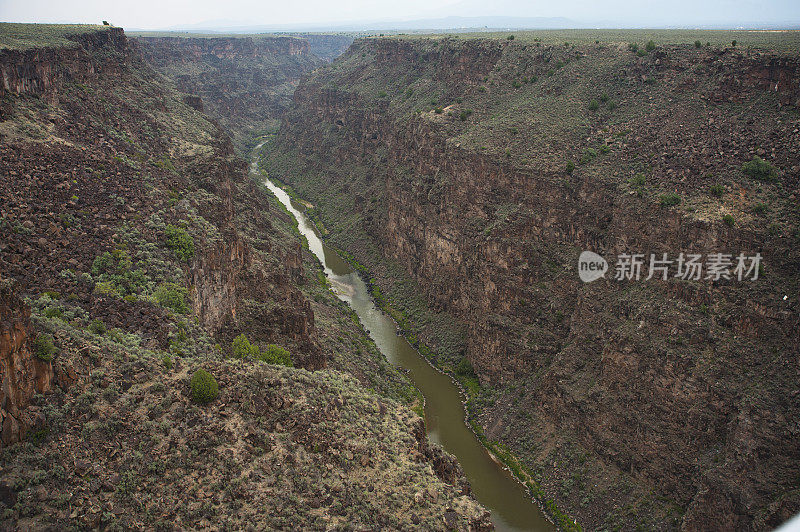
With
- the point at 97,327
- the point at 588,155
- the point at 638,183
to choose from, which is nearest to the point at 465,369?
the point at 638,183

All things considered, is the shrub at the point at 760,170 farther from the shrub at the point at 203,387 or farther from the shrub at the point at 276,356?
the shrub at the point at 203,387

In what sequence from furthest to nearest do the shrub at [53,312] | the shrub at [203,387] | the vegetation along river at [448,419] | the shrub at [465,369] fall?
the shrub at [465,369] → the vegetation along river at [448,419] → the shrub at [53,312] → the shrub at [203,387]

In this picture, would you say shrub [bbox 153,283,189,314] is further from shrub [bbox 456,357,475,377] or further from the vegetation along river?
shrub [bbox 456,357,475,377]

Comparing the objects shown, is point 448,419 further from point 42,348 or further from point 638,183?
point 42,348

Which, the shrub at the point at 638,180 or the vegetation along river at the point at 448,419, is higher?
the shrub at the point at 638,180

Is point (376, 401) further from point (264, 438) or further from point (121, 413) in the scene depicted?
point (121, 413)

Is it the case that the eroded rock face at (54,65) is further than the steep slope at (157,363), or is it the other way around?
the eroded rock face at (54,65)

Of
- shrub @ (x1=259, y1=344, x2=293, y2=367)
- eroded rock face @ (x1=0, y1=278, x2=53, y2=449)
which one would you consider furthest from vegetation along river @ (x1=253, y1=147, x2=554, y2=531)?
eroded rock face @ (x1=0, y1=278, x2=53, y2=449)

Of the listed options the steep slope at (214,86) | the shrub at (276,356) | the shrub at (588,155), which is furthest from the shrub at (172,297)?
the steep slope at (214,86)
